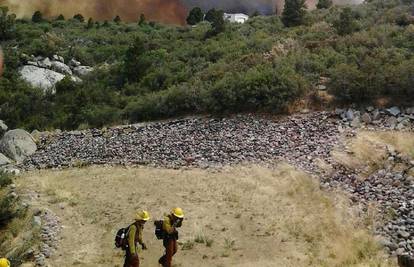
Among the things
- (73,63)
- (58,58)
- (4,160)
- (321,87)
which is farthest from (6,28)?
(321,87)

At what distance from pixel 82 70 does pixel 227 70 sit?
16.0m

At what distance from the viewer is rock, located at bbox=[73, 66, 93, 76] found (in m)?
36.2

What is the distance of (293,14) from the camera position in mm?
35094

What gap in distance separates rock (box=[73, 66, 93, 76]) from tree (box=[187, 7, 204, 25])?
20878 mm

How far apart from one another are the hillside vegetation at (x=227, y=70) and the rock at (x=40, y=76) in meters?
0.71

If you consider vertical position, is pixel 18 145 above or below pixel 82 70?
above

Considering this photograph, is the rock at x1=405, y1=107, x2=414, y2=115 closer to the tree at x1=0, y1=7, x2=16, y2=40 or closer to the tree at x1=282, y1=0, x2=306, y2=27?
the tree at x1=282, y1=0, x2=306, y2=27

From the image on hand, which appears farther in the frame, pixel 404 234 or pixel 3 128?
pixel 3 128

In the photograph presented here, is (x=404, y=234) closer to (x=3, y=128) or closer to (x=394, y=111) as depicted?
(x=394, y=111)

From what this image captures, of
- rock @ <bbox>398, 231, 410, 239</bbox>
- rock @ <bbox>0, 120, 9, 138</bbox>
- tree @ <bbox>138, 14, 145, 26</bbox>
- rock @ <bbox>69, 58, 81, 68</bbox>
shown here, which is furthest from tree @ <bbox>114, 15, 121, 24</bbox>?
rock @ <bbox>398, 231, 410, 239</bbox>

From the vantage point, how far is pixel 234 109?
20469 millimetres

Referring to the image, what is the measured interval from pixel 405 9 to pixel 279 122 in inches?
620

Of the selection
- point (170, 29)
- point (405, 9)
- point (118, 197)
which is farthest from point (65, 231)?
point (170, 29)

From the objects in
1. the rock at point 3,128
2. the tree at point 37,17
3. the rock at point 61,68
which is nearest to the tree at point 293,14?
the rock at point 61,68
